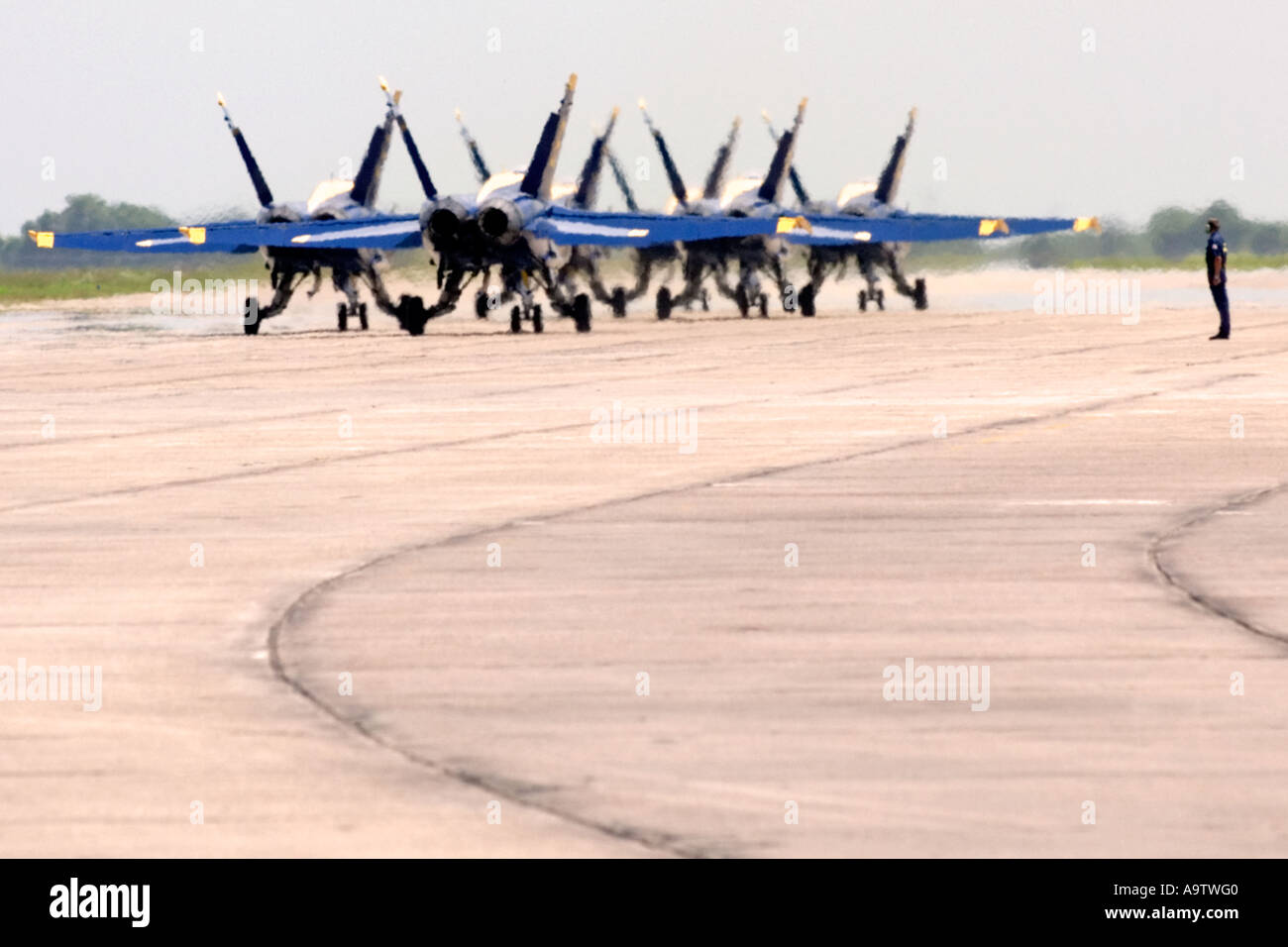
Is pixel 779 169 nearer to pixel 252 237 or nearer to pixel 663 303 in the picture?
pixel 663 303

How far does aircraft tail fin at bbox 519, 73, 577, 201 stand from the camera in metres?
46.6

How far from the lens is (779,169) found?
198 feet

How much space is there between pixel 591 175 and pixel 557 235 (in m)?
11.7

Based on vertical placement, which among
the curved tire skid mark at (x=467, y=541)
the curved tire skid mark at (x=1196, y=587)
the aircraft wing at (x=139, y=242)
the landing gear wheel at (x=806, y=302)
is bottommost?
the curved tire skid mark at (x=1196, y=587)

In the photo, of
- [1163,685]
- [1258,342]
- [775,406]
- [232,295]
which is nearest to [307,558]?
[1163,685]

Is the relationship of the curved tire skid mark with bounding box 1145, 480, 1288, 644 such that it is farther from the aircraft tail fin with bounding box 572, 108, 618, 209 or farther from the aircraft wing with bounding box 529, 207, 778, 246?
the aircraft tail fin with bounding box 572, 108, 618, 209

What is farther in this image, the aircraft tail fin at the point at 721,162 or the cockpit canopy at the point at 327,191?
the aircraft tail fin at the point at 721,162

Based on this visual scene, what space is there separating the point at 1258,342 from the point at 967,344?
193 inches

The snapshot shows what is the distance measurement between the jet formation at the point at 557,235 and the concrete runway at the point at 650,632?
2239 cm

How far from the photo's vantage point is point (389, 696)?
353 inches

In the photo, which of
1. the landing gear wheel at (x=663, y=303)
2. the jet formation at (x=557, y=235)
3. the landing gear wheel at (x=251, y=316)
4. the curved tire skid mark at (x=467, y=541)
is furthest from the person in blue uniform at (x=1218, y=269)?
the landing gear wheel at (x=663, y=303)

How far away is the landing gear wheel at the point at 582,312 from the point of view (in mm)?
49750

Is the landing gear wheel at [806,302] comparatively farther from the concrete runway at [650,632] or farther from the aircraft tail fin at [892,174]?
the concrete runway at [650,632]
